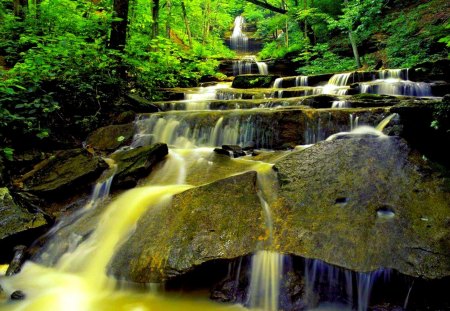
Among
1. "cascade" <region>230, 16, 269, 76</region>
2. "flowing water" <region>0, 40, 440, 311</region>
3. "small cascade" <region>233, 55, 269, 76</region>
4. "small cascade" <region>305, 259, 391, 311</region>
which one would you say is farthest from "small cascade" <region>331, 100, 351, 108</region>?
"small cascade" <region>233, 55, 269, 76</region>

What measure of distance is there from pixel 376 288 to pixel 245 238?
1330mm

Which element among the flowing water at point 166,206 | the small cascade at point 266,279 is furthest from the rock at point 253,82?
the small cascade at point 266,279

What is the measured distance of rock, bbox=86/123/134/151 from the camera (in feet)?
21.6

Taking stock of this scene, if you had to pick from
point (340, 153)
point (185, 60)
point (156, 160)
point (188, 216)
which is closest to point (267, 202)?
point (188, 216)

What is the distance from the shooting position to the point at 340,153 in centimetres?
438

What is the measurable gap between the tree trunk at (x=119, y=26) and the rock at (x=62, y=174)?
3.79 metres

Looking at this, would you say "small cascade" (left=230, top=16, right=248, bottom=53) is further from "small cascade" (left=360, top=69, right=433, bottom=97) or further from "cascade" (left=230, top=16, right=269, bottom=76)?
"small cascade" (left=360, top=69, right=433, bottom=97)

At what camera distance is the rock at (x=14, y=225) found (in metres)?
4.05

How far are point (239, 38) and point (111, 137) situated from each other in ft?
103

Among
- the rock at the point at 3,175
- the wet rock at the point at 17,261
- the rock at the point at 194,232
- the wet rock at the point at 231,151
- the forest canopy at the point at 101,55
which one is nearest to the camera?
the rock at the point at 194,232

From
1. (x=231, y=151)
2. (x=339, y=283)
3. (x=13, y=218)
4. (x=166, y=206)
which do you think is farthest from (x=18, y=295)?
(x=231, y=151)

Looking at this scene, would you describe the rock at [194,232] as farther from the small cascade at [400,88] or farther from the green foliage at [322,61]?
the green foliage at [322,61]

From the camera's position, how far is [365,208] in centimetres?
354

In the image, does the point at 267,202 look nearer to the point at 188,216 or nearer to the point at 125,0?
the point at 188,216
